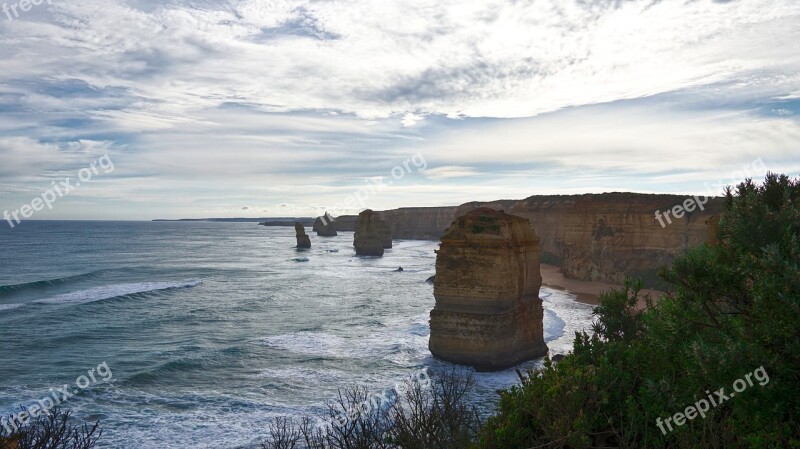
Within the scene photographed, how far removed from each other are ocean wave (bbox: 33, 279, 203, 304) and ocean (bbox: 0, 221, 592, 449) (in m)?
0.19

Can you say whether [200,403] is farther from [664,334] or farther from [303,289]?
[303,289]

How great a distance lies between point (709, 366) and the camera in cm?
600

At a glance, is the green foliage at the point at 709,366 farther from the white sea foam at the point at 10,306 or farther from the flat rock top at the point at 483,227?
the white sea foam at the point at 10,306

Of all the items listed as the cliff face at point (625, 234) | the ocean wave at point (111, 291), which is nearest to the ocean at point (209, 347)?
the ocean wave at point (111, 291)

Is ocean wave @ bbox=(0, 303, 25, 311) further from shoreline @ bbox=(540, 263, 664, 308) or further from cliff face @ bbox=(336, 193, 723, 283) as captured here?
cliff face @ bbox=(336, 193, 723, 283)

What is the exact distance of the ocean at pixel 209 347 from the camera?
60.3 feet

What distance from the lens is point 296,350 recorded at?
2702cm

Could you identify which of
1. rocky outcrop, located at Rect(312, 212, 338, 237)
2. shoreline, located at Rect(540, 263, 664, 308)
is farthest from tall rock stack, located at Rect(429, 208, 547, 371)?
rocky outcrop, located at Rect(312, 212, 338, 237)

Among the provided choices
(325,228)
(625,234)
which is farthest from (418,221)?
(625,234)

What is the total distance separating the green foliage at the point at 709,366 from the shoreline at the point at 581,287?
31.8 meters

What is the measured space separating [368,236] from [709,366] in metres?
85.8

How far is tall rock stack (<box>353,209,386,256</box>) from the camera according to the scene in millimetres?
91375

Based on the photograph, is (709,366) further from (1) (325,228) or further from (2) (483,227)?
(1) (325,228)

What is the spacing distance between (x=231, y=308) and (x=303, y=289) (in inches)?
415
